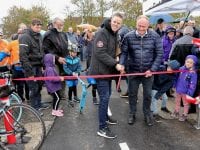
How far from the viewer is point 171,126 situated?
615 cm

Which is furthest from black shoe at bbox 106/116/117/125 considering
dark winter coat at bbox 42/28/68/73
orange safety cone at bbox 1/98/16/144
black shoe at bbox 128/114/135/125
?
orange safety cone at bbox 1/98/16/144

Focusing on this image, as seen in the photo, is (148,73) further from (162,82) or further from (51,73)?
(51,73)

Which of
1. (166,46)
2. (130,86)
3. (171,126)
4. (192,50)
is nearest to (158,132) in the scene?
(171,126)

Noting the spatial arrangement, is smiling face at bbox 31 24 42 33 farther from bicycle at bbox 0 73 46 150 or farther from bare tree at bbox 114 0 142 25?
bare tree at bbox 114 0 142 25

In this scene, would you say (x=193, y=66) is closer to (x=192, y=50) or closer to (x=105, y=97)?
(x=192, y=50)

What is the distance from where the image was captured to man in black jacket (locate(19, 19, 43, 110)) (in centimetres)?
658

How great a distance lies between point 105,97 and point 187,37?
253cm

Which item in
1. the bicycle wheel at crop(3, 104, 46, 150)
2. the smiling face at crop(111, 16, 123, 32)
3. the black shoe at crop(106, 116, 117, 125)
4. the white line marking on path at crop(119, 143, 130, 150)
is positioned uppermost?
the smiling face at crop(111, 16, 123, 32)

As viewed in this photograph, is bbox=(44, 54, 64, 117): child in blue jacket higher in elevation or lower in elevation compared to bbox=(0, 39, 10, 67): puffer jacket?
lower

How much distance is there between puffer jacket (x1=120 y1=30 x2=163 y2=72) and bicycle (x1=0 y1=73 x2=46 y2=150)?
1.98 m

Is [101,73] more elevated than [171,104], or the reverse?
[101,73]

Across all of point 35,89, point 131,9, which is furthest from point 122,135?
point 131,9

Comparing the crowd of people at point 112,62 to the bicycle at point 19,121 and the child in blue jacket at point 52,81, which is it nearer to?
the child in blue jacket at point 52,81

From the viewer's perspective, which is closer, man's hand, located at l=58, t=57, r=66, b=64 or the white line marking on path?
the white line marking on path
